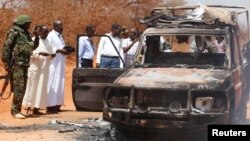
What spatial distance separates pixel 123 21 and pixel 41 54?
20.4 meters

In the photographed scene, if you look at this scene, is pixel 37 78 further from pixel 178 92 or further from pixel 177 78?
pixel 178 92

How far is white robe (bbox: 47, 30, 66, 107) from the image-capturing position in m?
10.8

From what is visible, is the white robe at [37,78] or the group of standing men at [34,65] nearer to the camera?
the group of standing men at [34,65]

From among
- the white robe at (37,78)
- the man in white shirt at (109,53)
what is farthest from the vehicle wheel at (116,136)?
the man in white shirt at (109,53)

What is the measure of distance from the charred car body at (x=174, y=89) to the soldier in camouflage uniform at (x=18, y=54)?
143 cm

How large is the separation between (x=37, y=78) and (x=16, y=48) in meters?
0.99

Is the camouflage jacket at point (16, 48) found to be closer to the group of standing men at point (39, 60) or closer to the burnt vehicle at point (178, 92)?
the group of standing men at point (39, 60)

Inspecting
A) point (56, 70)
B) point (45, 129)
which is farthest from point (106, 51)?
point (45, 129)

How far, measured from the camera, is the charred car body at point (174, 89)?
700 cm

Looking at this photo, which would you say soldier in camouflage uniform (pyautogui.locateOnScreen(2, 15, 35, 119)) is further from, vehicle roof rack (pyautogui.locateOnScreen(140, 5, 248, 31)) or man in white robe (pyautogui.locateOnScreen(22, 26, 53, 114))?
vehicle roof rack (pyautogui.locateOnScreen(140, 5, 248, 31))

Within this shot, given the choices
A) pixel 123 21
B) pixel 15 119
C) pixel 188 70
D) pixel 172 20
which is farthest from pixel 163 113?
pixel 123 21

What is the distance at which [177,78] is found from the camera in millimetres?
7289

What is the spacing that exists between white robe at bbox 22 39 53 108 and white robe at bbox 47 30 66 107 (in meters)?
0.36
